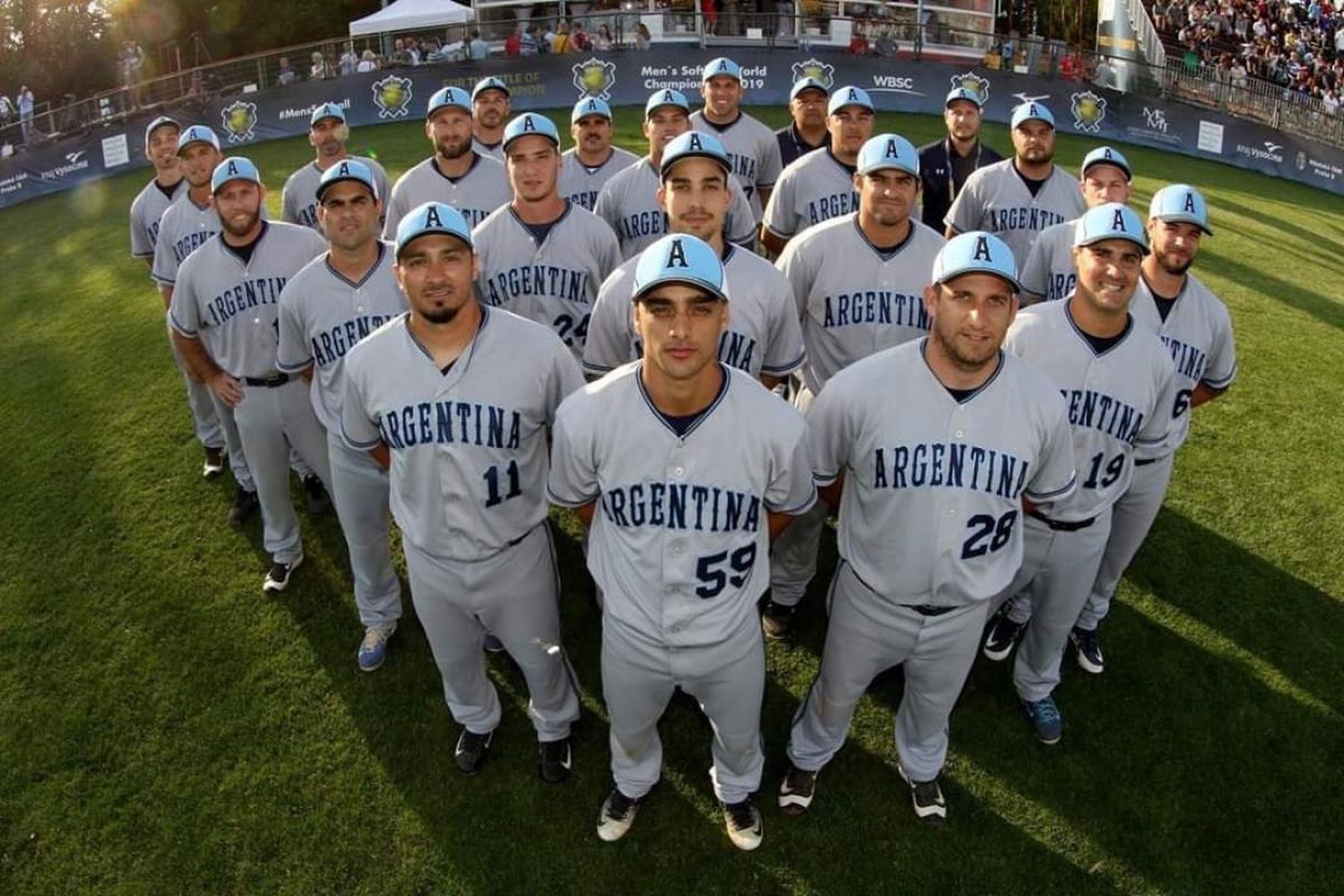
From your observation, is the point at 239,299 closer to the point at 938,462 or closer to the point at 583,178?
the point at 583,178

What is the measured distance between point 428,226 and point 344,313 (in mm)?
1401

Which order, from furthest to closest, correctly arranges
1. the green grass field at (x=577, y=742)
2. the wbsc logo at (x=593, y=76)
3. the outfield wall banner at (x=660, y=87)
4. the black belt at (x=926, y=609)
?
the wbsc logo at (x=593, y=76) → the outfield wall banner at (x=660, y=87) → the green grass field at (x=577, y=742) → the black belt at (x=926, y=609)

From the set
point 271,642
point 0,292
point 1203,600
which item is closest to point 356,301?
point 271,642

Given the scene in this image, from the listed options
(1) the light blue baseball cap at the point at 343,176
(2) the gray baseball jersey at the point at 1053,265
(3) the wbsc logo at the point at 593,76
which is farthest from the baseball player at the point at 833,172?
(3) the wbsc logo at the point at 593,76

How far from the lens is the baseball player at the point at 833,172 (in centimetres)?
634

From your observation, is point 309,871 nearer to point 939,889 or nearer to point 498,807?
point 498,807

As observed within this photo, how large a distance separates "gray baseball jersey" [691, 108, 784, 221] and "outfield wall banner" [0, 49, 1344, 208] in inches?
483

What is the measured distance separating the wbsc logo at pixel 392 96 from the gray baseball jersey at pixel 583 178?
14.5 meters

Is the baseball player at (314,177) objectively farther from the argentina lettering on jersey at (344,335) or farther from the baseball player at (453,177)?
the argentina lettering on jersey at (344,335)

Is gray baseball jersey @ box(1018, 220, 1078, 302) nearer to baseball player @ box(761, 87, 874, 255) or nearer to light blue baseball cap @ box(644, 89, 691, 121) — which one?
baseball player @ box(761, 87, 874, 255)

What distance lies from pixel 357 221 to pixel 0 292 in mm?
9990

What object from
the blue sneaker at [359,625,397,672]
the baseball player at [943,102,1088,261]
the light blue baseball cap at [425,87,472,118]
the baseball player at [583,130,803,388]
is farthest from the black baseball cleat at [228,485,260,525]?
the baseball player at [943,102,1088,261]

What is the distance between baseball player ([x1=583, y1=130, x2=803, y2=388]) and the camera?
176 inches

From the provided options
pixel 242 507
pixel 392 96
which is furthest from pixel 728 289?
pixel 392 96
